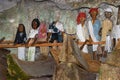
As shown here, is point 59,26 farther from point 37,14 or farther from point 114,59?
point 114,59

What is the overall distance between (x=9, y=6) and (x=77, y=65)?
3382mm

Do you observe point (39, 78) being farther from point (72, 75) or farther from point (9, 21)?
point (9, 21)

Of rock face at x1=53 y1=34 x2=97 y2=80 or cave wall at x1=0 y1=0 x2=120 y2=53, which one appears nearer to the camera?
rock face at x1=53 y1=34 x2=97 y2=80

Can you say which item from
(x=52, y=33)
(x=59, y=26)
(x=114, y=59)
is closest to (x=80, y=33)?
(x=59, y=26)

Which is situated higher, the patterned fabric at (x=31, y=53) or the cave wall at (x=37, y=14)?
the cave wall at (x=37, y=14)

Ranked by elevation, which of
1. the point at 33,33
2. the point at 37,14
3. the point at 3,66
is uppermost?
the point at 37,14

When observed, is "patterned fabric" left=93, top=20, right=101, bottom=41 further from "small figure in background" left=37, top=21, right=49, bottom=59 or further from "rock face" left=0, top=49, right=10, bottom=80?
"rock face" left=0, top=49, right=10, bottom=80

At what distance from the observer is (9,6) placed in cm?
1241

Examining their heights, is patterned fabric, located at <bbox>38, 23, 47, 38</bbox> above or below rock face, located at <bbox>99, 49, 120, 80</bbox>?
above

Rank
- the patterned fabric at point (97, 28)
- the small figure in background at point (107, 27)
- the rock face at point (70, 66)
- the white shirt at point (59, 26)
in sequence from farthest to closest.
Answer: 1. the white shirt at point (59, 26)
2. the patterned fabric at point (97, 28)
3. the small figure in background at point (107, 27)
4. the rock face at point (70, 66)

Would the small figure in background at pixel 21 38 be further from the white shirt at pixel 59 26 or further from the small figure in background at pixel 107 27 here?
the small figure in background at pixel 107 27

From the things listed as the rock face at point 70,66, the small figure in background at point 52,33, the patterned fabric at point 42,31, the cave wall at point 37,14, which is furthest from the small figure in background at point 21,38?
the rock face at point 70,66

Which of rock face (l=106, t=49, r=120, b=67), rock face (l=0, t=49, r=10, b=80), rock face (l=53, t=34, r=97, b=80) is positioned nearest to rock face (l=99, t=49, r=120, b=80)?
rock face (l=106, t=49, r=120, b=67)

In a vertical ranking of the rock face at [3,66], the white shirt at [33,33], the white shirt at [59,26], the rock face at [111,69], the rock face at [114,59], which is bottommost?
the rock face at [3,66]
